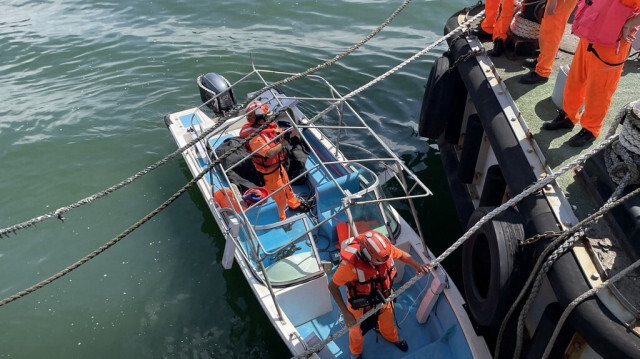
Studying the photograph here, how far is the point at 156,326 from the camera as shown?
5441 millimetres

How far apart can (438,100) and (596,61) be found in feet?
8.11

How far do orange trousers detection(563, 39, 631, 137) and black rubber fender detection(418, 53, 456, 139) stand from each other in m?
1.94

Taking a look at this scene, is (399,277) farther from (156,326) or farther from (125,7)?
(125,7)

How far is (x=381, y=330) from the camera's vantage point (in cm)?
462

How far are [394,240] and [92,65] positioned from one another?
27.5 ft

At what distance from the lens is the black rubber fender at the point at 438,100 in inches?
243

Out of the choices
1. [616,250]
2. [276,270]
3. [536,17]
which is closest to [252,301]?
[276,270]

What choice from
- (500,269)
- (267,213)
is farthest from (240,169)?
(500,269)

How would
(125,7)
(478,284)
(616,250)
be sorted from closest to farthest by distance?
(616,250), (478,284), (125,7)

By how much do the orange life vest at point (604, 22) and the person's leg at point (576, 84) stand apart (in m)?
0.22

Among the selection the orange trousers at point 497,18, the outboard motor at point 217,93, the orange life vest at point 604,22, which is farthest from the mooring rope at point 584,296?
the outboard motor at point 217,93

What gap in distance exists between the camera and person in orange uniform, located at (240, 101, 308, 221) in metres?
5.90

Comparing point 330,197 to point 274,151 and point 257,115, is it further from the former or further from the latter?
point 257,115

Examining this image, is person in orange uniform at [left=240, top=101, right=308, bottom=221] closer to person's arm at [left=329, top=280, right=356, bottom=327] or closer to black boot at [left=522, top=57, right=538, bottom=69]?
person's arm at [left=329, top=280, right=356, bottom=327]
